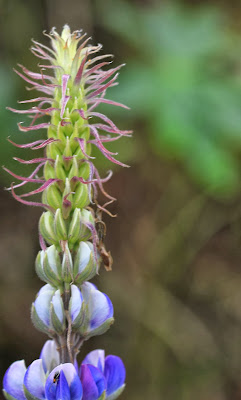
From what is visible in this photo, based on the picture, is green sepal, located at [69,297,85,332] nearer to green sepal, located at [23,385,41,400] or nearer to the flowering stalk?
the flowering stalk

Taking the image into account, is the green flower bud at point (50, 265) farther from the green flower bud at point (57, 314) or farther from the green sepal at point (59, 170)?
the green sepal at point (59, 170)

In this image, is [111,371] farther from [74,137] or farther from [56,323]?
[74,137]

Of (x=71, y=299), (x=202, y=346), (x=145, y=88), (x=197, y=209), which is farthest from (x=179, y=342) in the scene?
(x=71, y=299)

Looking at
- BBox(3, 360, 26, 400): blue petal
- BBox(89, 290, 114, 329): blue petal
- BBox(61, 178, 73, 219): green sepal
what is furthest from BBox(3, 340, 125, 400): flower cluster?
BBox(61, 178, 73, 219): green sepal

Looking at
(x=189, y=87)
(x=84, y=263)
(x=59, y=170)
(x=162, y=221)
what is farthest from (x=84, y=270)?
(x=162, y=221)

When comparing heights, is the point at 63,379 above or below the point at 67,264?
below

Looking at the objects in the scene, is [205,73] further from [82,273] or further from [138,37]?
[82,273]
